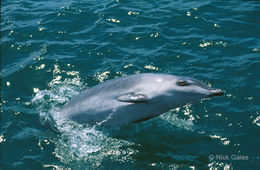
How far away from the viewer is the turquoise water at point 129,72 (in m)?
10.0

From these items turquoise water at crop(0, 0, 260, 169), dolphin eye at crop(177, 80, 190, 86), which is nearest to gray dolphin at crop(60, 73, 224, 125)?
dolphin eye at crop(177, 80, 190, 86)

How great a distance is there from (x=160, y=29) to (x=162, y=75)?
6.60m

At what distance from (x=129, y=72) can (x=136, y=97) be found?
397 cm

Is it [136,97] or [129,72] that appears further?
[129,72]

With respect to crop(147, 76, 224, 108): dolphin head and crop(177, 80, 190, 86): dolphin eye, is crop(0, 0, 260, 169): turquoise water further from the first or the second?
crop(177, 80, 190, 86): dolphin eye

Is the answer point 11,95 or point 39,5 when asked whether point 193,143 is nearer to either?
point 11,95

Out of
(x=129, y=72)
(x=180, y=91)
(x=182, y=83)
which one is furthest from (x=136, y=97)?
(x=129, y=72)

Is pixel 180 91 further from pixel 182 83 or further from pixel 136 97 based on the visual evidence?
pixel 136 97

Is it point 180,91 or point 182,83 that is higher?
point 182,83

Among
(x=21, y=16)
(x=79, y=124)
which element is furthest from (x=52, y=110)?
(x=21, y=16)

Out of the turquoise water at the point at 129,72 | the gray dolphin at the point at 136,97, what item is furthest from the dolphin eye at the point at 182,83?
the turquoise water at the point at 129,72

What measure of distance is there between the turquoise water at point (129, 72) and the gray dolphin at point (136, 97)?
59 centimetres

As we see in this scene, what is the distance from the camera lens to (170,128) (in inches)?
440

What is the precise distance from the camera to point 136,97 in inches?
390
